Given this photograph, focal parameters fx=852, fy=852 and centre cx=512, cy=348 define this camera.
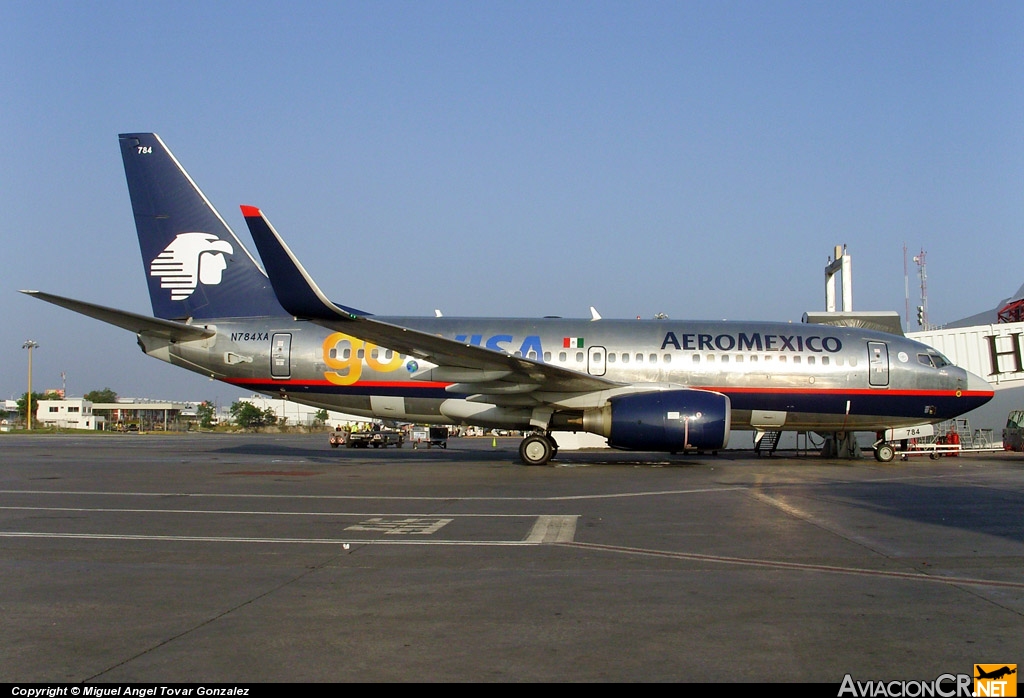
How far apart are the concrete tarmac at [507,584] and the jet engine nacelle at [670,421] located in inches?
166

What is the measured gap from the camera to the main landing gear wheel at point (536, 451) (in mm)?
19938

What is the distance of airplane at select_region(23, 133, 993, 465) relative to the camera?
67.7ft

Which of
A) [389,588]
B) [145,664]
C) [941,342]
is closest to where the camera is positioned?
[145,664]

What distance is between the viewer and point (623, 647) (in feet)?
15.6

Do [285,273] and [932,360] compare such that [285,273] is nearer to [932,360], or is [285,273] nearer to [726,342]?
[726,342]

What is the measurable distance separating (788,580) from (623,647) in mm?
2500

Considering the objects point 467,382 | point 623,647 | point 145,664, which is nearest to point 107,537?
point 145,664

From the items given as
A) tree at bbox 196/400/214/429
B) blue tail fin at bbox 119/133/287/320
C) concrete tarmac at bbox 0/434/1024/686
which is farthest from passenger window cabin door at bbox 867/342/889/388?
tree at bbox 196/400/214/429

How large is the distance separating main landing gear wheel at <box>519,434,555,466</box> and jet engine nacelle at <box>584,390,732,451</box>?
1959 millimetres

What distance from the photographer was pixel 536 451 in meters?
20.0

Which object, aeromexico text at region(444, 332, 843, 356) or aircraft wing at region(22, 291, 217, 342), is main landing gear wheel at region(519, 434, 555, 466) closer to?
aeromexico text at region(444, 332, 843, 356)

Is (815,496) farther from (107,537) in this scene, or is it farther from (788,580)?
(107,537)

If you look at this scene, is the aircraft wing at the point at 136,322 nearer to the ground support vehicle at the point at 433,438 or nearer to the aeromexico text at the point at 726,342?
the aeromexico text at the point at 726,342

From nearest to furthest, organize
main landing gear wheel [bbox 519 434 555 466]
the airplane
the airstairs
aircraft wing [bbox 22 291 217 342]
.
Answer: aircraft wing [bbox 22 291 217 342], main landing gear wheel [bbox 519 434 555 466], the airplane, the airstairs
